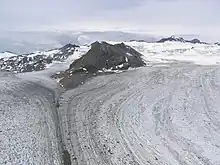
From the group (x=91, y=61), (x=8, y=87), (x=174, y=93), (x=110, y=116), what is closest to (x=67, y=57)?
(x=91, y=61)

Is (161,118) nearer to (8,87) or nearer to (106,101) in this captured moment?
(106,101)

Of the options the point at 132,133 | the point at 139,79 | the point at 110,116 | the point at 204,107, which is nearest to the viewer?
the point at 132,133

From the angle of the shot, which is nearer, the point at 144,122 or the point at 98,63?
the point at 144,122

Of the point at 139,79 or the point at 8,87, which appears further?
the point at 139,79

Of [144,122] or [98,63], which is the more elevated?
[98,63]

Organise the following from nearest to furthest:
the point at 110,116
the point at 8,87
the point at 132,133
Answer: the point at 132,133 → the point at 110,116 → the point at 8,87

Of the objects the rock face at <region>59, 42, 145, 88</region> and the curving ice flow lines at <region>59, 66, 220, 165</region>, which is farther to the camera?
the rock face at <region>59, 42, 145, 88</region>

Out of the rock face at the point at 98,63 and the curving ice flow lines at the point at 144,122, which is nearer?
the curving ice flow lines at the point at 144,122

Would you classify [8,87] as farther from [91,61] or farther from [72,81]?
[91,61]
